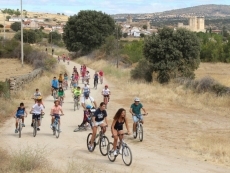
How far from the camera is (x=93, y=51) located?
2827 inches

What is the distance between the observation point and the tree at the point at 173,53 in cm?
3869

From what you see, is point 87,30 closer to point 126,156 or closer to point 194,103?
point 194,103

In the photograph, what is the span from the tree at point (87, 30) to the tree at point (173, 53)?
3397 cm

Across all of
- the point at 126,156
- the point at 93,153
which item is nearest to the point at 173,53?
the point at 93,153

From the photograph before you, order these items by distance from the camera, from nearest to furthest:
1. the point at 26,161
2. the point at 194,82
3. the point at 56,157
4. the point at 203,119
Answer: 1. the point at 26,161
2. the point at 56,157
3. the point at 203,119
4. the point at 194,82

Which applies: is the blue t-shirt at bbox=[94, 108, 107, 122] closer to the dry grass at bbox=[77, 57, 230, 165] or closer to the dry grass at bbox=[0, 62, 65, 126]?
the dry grass at bbox=[77, 57, 230, 165]

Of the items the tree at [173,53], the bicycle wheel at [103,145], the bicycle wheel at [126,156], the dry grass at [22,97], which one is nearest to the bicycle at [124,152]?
the bicycle wheel at [126,156]

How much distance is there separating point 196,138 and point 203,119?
5.80 meters

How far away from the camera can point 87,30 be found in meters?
73.2

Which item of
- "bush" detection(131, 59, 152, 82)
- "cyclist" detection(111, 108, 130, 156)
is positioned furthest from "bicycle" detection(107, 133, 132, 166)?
"bush" detection(131, 59, 152, 82)

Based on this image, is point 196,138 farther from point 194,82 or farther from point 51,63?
point 51,63

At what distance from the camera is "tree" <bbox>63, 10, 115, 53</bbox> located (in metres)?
73.2

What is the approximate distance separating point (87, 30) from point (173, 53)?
36440mm

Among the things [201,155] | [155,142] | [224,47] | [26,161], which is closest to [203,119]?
[155,142]
